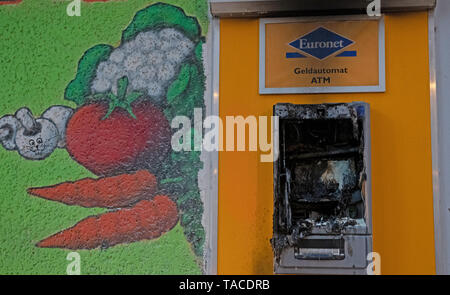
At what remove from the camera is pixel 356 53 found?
3.97 metres

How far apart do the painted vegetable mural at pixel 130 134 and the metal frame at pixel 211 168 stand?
49 mm

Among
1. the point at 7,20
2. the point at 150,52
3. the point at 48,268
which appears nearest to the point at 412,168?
the point at 150,52

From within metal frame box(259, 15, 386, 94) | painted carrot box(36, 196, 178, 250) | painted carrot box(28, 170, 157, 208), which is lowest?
painted carrot box(36, 196, 178, 250)

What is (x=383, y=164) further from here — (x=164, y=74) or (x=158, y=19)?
(x=158, y=19)

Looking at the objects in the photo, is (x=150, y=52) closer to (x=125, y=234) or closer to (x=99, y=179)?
(x=99, y=179)

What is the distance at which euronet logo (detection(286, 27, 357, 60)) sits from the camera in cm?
400

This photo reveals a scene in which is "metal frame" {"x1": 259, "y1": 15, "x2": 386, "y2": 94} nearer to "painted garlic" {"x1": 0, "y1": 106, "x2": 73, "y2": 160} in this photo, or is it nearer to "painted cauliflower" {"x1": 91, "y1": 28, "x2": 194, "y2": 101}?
"painted cauliflower" {"x1": 91, "y1": 28, "x2": 194, "y2": 101}

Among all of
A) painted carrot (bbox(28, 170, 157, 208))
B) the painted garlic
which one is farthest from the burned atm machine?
the painted garlic

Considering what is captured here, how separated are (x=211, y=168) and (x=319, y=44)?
3.39ft

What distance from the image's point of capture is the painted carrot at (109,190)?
4.11 metres

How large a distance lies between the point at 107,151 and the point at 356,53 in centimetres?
171

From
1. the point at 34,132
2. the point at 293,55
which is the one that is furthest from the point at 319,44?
the point at 34,132

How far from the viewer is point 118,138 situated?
13.7 ft

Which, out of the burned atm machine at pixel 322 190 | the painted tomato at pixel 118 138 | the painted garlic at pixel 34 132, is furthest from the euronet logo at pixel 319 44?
the painted garlic at pixel 34 132
